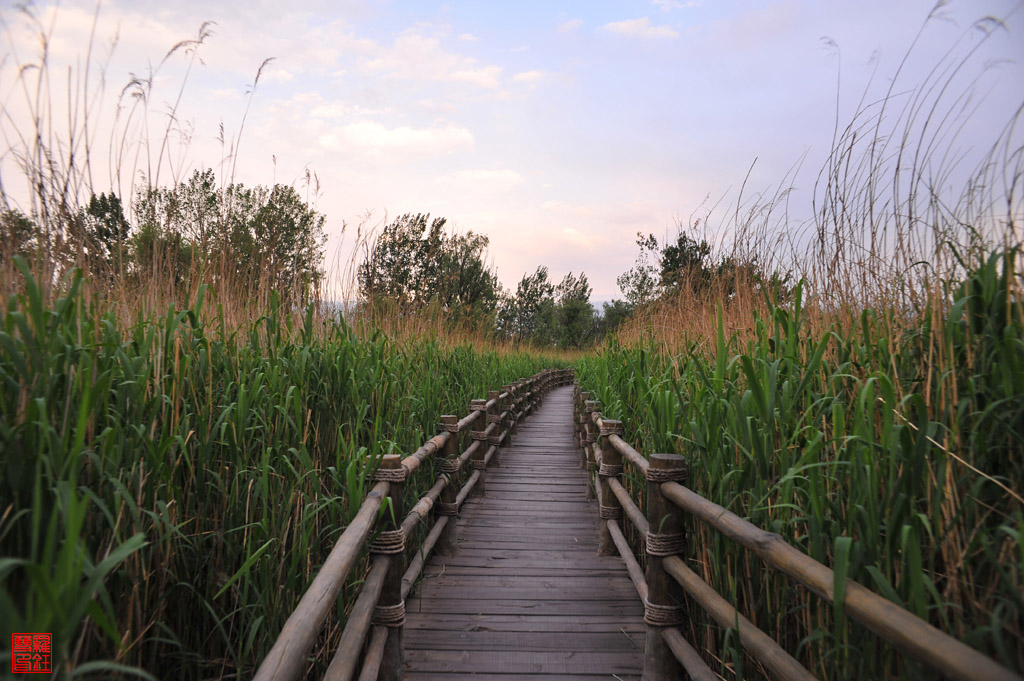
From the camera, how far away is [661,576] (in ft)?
7.41

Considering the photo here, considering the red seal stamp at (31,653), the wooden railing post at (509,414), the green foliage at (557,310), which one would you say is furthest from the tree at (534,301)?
the red seal stamp at (31,653)

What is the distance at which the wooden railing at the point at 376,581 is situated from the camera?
1.26m

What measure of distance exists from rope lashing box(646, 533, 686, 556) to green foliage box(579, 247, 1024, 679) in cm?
7

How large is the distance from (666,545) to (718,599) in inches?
18.7

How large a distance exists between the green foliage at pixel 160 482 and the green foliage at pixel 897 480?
1.37m

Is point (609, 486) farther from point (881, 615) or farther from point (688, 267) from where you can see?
point (881, 615)

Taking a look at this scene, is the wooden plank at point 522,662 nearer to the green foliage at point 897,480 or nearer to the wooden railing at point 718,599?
the wooden railing at point 718,599

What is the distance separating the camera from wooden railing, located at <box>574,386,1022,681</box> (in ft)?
3.08

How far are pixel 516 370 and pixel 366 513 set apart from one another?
308 inches

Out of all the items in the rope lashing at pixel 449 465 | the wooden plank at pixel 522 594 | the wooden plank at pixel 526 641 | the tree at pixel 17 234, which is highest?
the tree at pixel 17 234

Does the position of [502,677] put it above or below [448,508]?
below

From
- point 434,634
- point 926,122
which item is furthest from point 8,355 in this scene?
point 926,122

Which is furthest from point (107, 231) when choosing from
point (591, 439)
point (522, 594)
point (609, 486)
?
point (591, 439)

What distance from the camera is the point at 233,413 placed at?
209 centimetres
